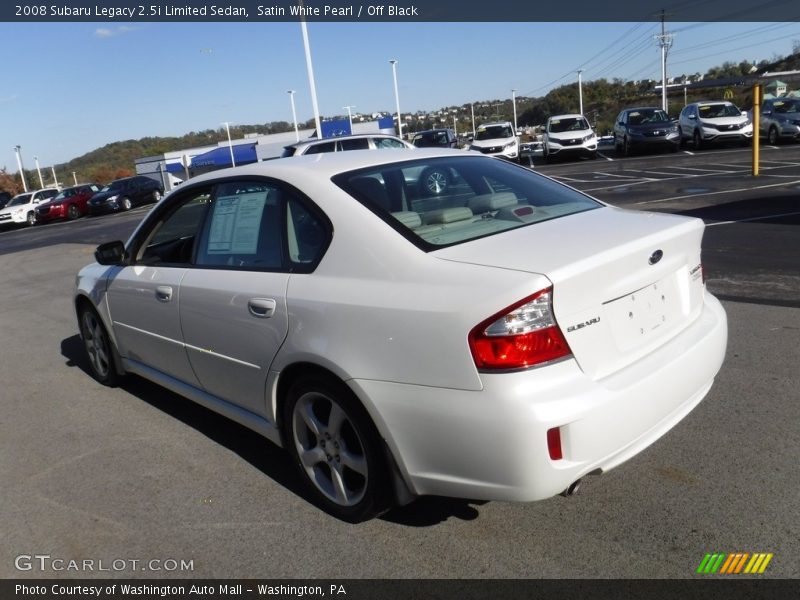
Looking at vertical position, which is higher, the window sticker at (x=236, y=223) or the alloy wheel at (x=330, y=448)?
the window sticker at (x=236, y=223)

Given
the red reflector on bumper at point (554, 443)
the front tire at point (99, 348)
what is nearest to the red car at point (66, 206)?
the front tire at point (99, 348)

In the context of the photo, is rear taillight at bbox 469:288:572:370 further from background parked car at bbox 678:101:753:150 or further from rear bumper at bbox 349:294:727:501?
background parked car at bbox 678:101:753:150

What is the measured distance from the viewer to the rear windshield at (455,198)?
3.20 metres

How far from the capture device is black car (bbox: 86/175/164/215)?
107 feet

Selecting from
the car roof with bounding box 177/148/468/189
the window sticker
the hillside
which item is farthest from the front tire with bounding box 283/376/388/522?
the hillside

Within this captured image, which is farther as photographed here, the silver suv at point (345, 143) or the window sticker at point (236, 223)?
the silver suv at point (345, 143)

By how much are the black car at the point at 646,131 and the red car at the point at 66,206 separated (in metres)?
24.5

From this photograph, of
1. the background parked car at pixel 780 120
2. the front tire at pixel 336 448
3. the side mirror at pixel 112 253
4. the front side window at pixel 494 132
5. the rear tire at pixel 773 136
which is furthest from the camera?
the front side window at pixel 494 132

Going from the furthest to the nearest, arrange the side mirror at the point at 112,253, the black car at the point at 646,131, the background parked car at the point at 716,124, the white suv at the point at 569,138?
the white suv at the point at 569,138 → the black car at the point at 646,131 → the background parked car at the point at 716,124 → the side mirror at the point at 112,253

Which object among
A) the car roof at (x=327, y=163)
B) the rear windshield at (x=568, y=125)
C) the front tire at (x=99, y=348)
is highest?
the car roof at (x=327, y=163)

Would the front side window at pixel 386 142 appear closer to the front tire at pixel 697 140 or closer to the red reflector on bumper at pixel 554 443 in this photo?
the front tire at pixel 697 140

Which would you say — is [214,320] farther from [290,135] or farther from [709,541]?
[290,135]

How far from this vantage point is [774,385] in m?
4.35

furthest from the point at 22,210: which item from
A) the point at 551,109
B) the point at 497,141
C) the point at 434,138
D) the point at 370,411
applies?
the point at 551,109
